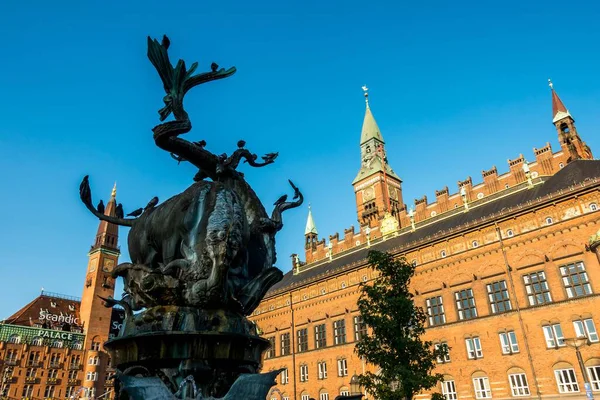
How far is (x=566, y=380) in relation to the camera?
28.9 meters

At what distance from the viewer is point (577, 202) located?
104 ft

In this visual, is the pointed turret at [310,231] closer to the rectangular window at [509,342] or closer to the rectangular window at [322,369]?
the rectangular window at [322,369]

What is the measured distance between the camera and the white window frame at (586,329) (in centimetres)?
2867

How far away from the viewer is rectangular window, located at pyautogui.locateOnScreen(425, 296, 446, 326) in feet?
123

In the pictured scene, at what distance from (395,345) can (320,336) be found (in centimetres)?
2839

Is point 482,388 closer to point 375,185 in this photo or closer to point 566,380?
point 566,380

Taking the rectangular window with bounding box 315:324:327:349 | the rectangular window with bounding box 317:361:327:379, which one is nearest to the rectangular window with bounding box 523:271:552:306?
the rectangular window with bounding box 315:324:327:349

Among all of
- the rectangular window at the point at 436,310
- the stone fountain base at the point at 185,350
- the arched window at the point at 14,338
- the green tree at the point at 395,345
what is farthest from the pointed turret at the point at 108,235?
the stone fountain base at the point at 185,350

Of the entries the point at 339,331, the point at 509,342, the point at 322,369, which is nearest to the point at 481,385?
the point at 509,342

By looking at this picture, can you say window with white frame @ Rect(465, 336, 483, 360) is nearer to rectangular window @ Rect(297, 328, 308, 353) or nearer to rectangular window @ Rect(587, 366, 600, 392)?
rectangular window @ Rect(587, 366, 600, 392)

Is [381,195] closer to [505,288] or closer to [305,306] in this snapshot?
[305,306]

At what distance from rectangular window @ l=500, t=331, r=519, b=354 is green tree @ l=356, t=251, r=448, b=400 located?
583 inches

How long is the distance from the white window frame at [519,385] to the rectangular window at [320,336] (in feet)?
65.9

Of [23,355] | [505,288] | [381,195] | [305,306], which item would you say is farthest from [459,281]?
[23,355]
